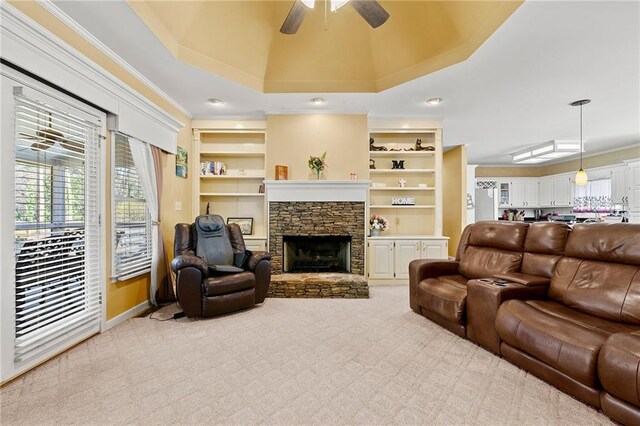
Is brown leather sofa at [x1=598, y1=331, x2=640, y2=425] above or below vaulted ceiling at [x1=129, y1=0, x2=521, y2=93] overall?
below

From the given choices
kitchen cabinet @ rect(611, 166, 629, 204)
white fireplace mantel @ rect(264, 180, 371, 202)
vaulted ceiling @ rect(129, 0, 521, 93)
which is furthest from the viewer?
kitchen cabinet @ rect(611, 166, 629, 204)

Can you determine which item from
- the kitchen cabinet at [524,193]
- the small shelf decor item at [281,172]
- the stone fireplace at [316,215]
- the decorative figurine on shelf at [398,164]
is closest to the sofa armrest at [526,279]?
the stone fireplace at [316,215]

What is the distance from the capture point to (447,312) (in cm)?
272

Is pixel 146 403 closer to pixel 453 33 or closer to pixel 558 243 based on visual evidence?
pixel 558 243

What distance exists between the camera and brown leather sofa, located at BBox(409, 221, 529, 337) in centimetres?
273

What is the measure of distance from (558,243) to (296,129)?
375cm

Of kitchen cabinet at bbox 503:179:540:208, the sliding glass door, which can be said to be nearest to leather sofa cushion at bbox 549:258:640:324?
the sliding glass door

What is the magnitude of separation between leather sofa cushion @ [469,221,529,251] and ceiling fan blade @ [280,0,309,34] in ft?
9.46

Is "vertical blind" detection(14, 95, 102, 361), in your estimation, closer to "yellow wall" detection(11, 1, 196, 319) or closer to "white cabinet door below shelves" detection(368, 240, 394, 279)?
"yellow wall" detection(11, 1, 196, 319)

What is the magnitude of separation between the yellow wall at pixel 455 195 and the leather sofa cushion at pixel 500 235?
3012 millimetres

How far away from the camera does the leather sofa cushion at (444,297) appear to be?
263 centimetres

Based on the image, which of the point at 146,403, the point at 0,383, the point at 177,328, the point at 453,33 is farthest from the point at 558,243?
the point at 0,383

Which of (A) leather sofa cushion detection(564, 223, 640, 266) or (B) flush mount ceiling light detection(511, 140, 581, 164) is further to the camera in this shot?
(B) flush mount ceiling light detection(511, 140, 581, 164)

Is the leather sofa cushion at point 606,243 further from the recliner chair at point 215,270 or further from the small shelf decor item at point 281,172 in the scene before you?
the small shelf decor item at point 281,172
